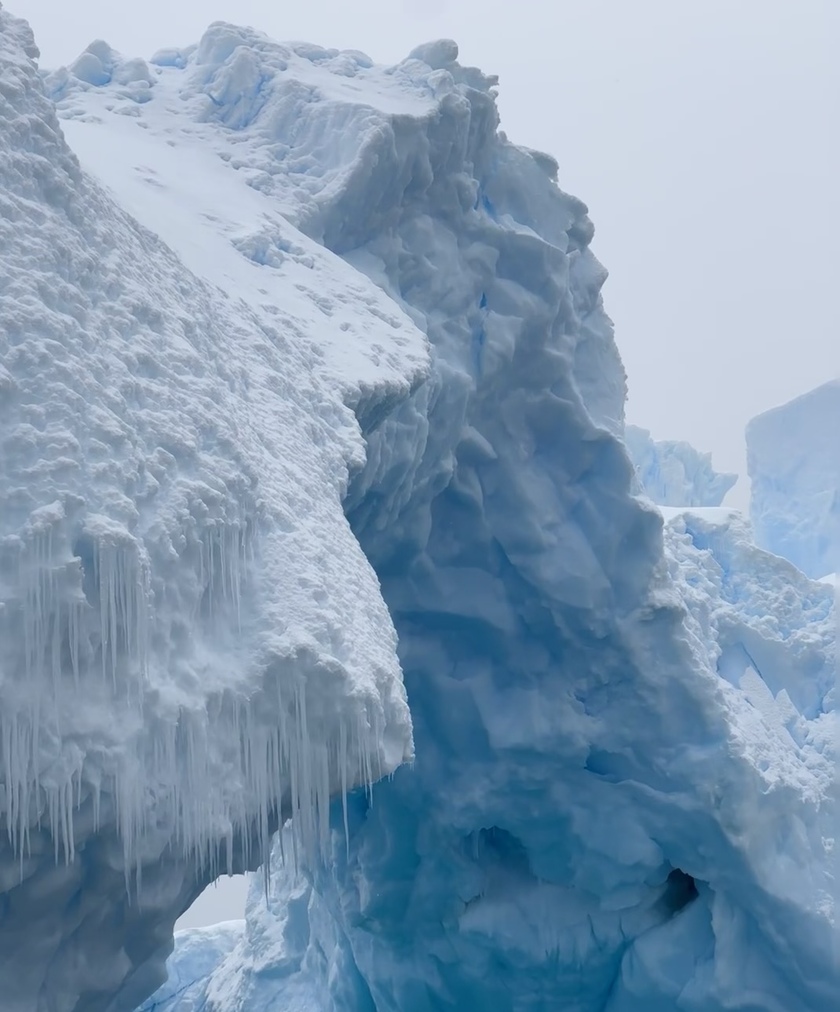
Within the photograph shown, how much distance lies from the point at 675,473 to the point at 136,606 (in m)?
8.71

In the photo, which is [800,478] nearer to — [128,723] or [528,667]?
[528,667]

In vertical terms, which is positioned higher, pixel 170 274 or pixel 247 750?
pixel 170 274

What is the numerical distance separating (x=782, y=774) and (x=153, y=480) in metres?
4.02

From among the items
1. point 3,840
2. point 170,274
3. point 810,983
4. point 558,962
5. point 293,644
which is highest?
point 170,274

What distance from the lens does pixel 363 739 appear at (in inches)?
95.5

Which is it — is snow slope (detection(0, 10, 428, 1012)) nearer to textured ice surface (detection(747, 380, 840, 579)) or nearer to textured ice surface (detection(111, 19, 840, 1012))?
textured ice surface (detection(111, 19, 840, 1012))

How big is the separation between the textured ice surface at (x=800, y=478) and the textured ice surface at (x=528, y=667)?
131 inches

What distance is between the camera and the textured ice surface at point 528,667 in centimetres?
492

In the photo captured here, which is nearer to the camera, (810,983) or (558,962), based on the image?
(810,983)

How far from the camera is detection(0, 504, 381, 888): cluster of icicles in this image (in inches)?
78.3

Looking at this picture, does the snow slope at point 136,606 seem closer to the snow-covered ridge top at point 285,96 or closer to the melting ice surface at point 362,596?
the melting ice surface at point 362,596

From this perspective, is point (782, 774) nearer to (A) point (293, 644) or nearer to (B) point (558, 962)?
(B) point (558, 962)

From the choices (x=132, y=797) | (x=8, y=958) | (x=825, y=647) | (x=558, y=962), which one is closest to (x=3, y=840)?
(x=132, y=797)

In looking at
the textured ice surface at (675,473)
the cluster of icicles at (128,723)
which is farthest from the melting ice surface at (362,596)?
the textured ice surface at (675,473)
